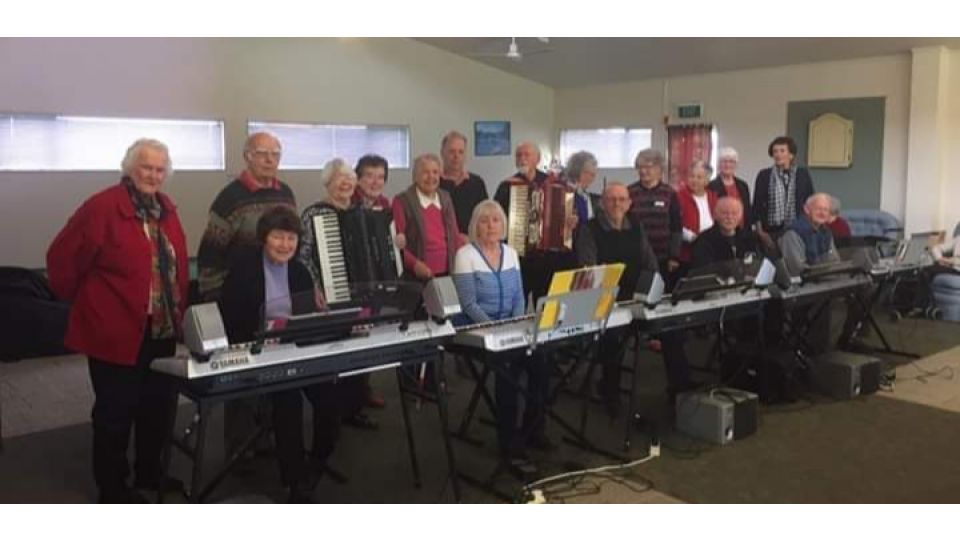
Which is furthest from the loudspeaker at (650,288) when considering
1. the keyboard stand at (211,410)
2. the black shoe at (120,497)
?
the black shoe at (120,497)

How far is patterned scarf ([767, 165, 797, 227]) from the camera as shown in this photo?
5.66 m

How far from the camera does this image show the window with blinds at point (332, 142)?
8.40 metres

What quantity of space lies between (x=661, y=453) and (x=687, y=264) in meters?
1.63

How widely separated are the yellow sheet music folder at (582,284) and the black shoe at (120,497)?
5.53 feet

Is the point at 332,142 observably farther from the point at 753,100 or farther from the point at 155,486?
the point at 155,486

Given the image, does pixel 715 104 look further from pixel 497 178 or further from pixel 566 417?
pixel 566 417

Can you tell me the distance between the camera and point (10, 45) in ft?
21.3

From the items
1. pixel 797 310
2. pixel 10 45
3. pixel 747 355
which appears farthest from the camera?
pixel 10 45

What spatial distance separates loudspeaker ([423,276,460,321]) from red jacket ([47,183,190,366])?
103 cm

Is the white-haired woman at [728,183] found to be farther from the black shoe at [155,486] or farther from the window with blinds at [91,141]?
the window with blinds at [91,141]

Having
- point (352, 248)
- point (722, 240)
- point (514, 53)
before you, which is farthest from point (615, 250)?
point (514, 53)

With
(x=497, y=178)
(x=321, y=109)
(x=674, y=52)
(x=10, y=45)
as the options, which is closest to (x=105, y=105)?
(x=10, y=45)

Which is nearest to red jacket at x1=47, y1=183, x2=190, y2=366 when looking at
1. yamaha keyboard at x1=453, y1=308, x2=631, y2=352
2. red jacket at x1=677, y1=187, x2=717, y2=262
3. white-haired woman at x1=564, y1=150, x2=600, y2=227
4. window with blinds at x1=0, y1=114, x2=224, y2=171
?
Answer: yamaha keyboard at x1=453, y1=308, x2=631, y2=352

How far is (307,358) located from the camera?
2.78m
